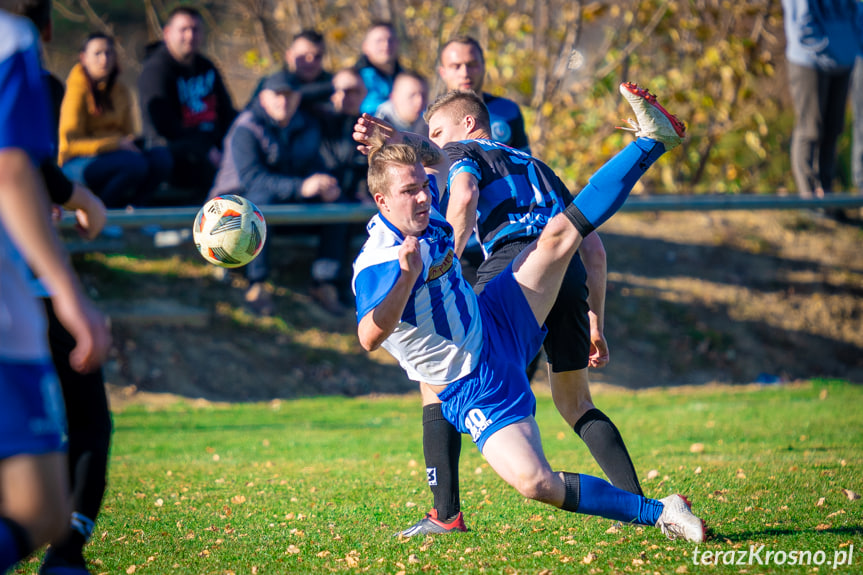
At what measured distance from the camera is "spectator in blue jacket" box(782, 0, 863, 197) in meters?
10.7

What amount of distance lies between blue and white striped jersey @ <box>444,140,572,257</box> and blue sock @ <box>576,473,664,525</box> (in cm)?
141

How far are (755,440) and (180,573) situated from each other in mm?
5074

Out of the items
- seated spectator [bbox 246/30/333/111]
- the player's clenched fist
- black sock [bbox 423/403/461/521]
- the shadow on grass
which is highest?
seated spectator [bbox 246/30/333/111]

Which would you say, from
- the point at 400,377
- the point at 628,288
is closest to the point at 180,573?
the point at 400,377

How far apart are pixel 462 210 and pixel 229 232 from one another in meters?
1.30

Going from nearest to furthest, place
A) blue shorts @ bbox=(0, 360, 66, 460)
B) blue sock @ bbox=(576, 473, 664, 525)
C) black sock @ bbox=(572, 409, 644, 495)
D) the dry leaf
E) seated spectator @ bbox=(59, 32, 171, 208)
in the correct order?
blue shorts @ bbox=(0, 360, 66, 460) → blue sock @ bbox=(576, 473, 664, 525) → black sock @ bbox=(572, 409, 644, 495) → the dry leaf → seated spectator @ bbox=(59, 32, 171, 208)

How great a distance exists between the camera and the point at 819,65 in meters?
10.9

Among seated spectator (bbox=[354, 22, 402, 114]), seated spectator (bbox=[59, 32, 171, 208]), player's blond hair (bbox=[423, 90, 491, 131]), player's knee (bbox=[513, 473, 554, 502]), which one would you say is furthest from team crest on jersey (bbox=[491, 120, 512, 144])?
seated spectator (bbox=[59, 32, 171, 208])

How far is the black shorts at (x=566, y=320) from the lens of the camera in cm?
457

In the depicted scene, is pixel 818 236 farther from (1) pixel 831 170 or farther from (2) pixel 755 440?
(2) pixel 755 440

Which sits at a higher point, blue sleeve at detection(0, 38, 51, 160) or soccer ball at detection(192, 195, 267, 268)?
blue sleeve at detection(0, 38, 51, 160)

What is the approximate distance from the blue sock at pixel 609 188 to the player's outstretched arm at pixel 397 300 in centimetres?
90

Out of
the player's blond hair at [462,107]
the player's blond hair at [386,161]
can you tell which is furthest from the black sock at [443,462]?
the player's blond hair at [462,107]

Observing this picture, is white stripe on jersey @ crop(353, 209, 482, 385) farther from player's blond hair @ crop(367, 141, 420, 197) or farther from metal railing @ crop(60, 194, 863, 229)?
metal railing @ crop(60, 194, 863, 229)
